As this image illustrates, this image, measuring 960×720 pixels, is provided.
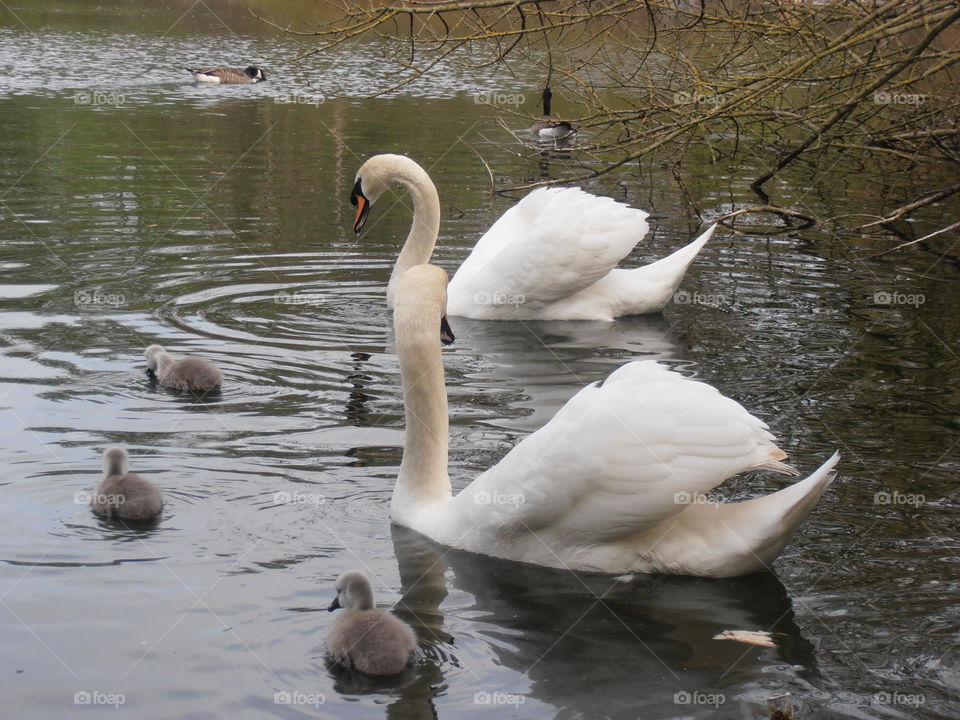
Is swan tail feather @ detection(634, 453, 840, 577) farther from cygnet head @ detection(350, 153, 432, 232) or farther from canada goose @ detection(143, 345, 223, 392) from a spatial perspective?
cygnet head @ detection(350, 153, 432, 232)

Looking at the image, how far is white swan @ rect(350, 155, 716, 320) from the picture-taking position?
29.6 ft

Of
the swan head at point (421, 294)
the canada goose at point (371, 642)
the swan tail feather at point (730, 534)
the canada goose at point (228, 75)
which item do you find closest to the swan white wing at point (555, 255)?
the swan head at point (421, 294)

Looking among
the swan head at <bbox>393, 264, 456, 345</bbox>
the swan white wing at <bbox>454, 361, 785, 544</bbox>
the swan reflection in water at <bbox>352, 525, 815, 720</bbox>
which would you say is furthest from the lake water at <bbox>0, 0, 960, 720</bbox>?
the swan head at <bbox>393, 264, 456, 345</bbox>

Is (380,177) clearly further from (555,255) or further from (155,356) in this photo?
(155,356)

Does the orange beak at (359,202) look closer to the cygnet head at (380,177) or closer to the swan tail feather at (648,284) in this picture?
the cygnet head at (380,177)

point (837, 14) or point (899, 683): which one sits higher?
point (837, 14)

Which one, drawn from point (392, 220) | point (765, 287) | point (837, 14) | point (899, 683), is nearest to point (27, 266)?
point (392, 220)

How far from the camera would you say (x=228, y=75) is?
2389 cm

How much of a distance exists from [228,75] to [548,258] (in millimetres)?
16517

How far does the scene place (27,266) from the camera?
1001 centimetres

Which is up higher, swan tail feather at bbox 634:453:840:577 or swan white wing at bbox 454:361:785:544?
swan white wing at bbox 454:361:785:544

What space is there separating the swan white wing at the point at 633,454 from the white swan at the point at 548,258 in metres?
4.30

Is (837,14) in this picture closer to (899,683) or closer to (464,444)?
(464,444)

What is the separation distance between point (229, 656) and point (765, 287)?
6691mm
